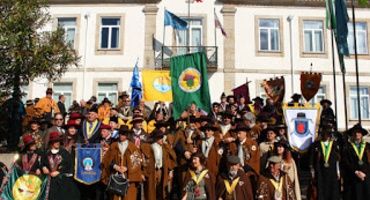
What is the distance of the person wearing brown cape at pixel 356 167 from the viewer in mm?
9344

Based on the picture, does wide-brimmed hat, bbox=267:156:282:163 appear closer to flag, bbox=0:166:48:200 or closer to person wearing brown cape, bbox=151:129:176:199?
person wearing brown cape, bbox=151:129:176:199

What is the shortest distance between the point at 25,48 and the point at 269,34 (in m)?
15.1

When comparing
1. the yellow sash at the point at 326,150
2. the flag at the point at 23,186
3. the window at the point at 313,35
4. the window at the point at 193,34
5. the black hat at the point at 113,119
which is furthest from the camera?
the window at the point at 313,35

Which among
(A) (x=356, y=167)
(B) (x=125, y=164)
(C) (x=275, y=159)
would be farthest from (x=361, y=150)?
(B) (x=125, y=164)

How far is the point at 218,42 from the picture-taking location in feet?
77.8

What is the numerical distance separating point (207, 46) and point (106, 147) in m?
A: 14.9

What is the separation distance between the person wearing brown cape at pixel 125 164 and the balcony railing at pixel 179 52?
14.3 m

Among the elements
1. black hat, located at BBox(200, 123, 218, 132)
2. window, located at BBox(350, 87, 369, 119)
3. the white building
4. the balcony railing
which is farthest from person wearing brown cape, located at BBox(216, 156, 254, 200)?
window, located at BBox(350, 87, 369, 119)

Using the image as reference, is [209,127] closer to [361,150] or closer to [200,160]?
[200,160]

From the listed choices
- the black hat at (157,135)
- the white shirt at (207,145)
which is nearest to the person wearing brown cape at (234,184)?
the white shirt at (207,145)

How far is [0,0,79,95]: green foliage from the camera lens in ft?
38.2

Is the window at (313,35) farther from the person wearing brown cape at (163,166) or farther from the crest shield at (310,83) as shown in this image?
the person wearing brown cape at (163,166)

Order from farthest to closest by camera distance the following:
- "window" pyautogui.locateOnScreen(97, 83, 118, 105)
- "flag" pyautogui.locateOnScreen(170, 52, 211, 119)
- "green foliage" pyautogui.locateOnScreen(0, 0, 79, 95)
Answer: "window" pyautogui.locateOnScreen(97, 83, 118, 105) → "green foliage" pyautogui.locateOnScreen(0, 0, 79, 95) → "flag" pyautogui.locateOnScreen(170, 52, 211, 119)

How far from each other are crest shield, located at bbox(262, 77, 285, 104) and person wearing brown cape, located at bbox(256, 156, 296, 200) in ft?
20.9
